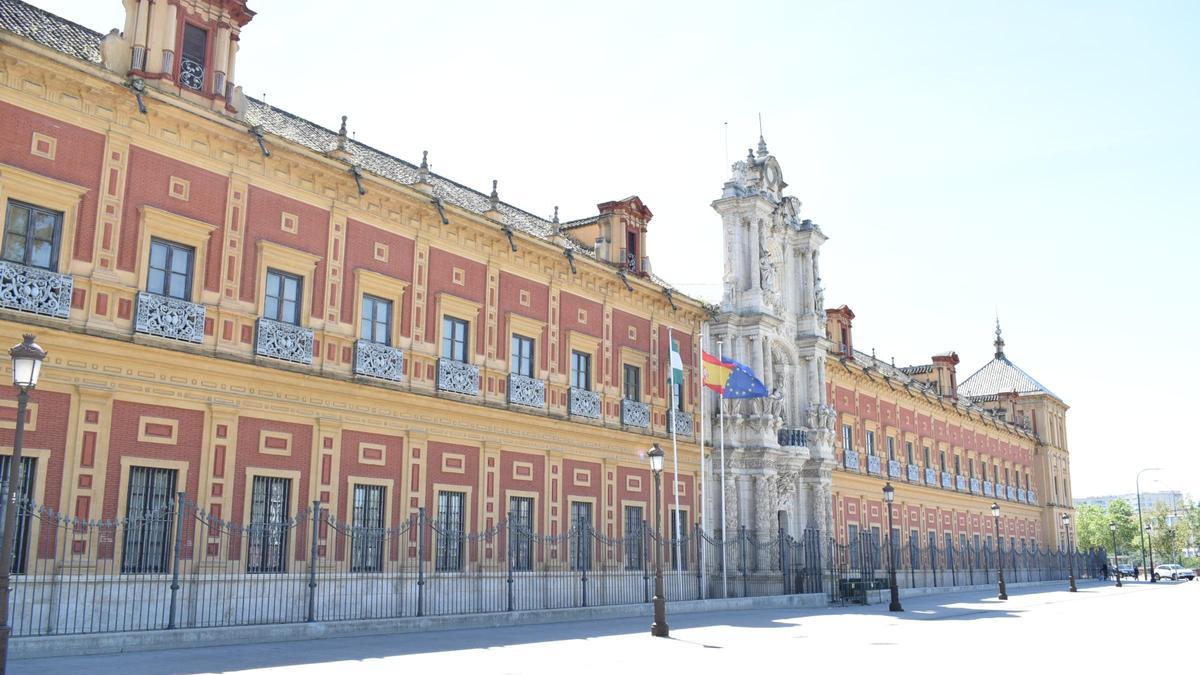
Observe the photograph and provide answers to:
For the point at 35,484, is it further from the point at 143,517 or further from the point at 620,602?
the point at 620,602

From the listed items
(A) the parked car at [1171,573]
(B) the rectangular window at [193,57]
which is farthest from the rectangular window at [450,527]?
(A) the parked car at [1171,573]

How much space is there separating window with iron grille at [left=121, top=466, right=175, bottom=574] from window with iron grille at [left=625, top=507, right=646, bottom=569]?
42.6ft

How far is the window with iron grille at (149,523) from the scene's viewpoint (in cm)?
1702

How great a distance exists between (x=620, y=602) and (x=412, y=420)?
809cm

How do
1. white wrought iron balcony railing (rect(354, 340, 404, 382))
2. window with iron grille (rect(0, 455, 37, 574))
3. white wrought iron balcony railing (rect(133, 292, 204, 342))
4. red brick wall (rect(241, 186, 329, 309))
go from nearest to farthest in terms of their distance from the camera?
window with iron grille (rect(0, 455, 37, 574)) → white wrought iron balcony railing (rect(133, 292, 204, 342)) → red brick wall (rect(241, 186, 329, 309)) → white wrought iron balcony railing (rect(354, 340, 404, 382))

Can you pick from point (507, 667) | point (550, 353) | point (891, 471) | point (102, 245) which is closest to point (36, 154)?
point (102, 245)

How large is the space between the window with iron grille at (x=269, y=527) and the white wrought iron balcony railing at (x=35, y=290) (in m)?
4.78

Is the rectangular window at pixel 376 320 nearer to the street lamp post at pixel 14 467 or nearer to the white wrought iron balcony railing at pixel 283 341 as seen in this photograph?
the white wrought iron balcony railing at pixel 283 341

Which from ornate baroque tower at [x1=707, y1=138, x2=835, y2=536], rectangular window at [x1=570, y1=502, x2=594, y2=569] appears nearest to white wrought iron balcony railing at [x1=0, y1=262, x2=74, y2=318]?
rectangular window at [x1=570, y1=502, x2=594, y2=569]

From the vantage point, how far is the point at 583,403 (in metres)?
27.2

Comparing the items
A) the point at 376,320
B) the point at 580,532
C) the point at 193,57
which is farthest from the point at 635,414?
the point at 193,57

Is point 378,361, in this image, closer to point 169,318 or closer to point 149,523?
point 169,318

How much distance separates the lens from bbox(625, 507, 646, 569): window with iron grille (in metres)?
27.9

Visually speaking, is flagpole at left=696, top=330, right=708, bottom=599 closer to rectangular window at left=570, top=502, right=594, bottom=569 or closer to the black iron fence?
the black iron fence
